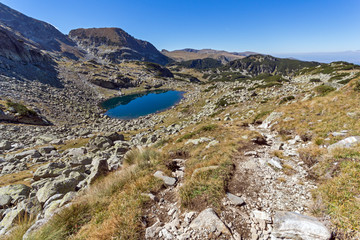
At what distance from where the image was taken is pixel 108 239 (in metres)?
3.71

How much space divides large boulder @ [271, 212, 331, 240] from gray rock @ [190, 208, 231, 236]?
47.3 inches

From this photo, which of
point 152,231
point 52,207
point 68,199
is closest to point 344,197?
point 152,231

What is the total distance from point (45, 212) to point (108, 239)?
404 cm

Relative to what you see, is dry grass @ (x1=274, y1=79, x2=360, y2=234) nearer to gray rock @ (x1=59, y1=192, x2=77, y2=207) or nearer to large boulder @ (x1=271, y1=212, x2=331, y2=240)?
large boulder @ (x1=271, y1=212, x2=331, y2=240)

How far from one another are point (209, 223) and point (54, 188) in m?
7.80

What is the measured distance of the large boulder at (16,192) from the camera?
7.23m

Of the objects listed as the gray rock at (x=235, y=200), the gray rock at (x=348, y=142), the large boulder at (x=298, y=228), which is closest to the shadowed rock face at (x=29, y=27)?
the gray rock at (x=235, y=200)

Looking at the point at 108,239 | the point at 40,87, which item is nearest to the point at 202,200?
the point at 108,239

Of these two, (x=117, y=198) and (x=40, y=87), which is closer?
(x=117, y=198)

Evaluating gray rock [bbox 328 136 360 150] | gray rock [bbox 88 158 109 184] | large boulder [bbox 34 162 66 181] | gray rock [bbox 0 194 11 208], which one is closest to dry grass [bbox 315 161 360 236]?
gray rock [bbox 328 136 360 150]

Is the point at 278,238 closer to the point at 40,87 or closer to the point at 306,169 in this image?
the point at 306,169

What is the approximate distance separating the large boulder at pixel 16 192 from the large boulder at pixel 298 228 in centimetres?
1116

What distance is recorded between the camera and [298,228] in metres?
3.36

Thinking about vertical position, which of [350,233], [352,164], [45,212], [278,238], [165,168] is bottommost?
[45,212]
